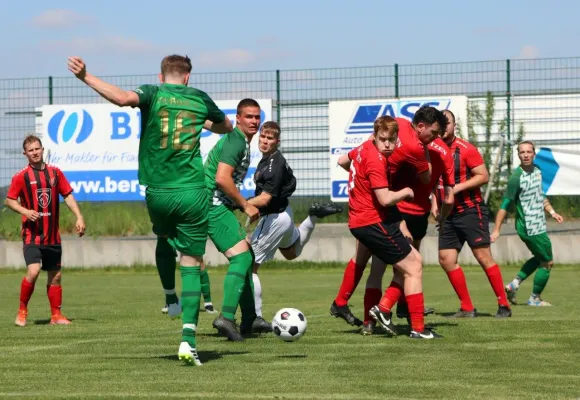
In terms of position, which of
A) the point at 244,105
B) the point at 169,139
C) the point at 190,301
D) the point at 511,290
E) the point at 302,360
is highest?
the point at 244,105

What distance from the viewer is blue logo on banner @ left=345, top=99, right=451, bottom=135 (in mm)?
24953

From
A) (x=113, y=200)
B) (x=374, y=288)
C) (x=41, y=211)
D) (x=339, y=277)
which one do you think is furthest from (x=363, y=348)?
(x=113, y=200)

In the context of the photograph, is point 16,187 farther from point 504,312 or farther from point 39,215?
point 504,312

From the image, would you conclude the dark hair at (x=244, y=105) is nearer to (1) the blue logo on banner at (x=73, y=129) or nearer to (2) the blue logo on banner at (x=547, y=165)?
(2) the blue logo on banner at (x=547, y=165)

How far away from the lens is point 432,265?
2339 cm

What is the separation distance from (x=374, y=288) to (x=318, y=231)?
15.0 metres

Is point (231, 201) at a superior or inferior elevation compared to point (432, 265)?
superior

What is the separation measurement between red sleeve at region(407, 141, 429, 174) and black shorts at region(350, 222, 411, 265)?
0.59 meters

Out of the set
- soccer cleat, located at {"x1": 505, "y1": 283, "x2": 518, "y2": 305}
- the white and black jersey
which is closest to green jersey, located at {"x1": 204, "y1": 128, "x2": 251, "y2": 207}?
the white and black jersey

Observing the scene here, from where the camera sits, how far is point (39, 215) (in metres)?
12.6

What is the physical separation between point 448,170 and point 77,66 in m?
4.39

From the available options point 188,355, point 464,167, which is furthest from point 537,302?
point 188,355

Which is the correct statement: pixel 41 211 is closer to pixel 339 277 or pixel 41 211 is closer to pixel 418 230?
pixel 418 230

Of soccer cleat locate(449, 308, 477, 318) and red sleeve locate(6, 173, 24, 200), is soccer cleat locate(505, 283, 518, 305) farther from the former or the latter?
red sleeve locate(6, 173, 24, 200)
